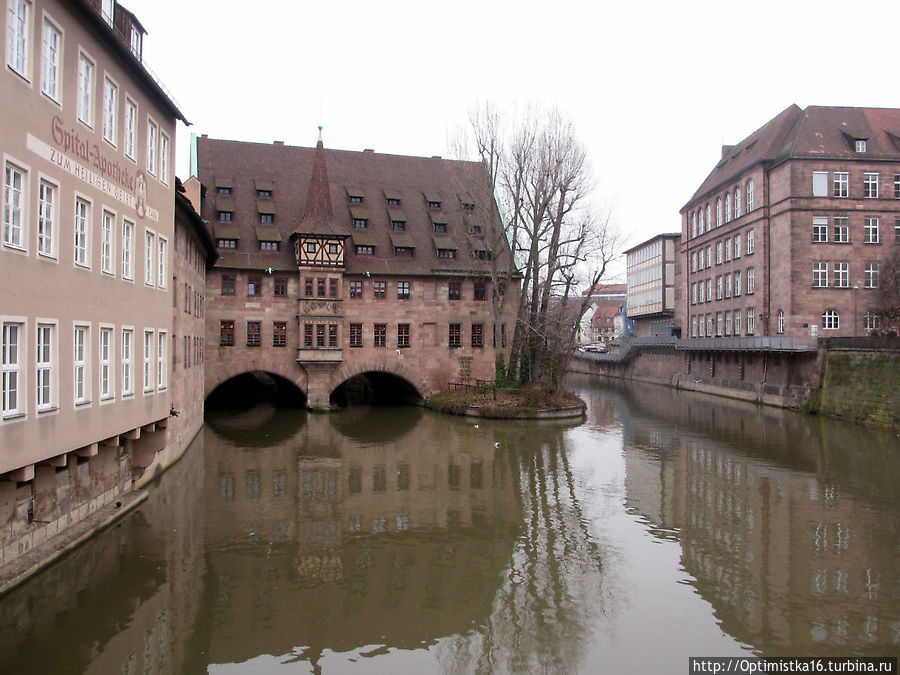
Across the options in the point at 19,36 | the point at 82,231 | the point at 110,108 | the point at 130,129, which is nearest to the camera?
the point at 19,36

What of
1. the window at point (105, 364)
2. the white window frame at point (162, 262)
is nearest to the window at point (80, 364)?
the window at point (105, 364)

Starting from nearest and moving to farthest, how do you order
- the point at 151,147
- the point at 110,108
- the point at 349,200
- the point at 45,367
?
the point at 45,367 → the point at 110,108 → the point at 151,147 → the point at 349,200

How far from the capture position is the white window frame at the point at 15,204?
8.82 meters

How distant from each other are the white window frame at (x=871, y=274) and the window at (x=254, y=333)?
31.8 meters

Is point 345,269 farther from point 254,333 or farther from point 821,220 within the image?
point 821,220

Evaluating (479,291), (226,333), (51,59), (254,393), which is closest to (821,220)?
(479,291)

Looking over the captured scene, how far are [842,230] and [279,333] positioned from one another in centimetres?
3020

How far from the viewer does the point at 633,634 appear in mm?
9391

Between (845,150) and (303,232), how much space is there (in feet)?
97.1

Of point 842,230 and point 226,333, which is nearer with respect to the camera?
point 226,333

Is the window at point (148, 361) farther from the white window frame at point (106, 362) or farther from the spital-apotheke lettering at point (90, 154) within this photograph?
the spital-apotheke lettering at point (90, 154)

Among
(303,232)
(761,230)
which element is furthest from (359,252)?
(761,230)

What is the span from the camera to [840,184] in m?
39.3

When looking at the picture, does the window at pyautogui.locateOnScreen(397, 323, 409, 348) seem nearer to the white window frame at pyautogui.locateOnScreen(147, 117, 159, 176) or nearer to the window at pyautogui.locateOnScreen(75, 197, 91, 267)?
the white window frame at pyautogui.locateOnScreen(147, 117, 159, 176)
